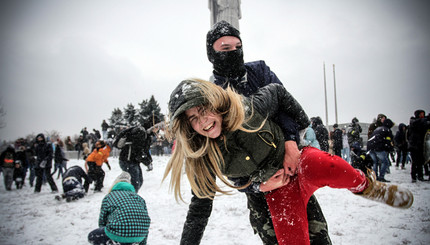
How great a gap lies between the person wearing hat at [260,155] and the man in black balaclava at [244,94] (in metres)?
0.17

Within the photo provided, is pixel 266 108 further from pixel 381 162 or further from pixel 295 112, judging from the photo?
pixel 381 162

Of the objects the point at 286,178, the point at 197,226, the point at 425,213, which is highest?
the point at 286,178

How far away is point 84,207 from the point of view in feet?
18.2

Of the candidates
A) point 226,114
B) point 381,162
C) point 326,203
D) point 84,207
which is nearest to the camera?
point 226,114

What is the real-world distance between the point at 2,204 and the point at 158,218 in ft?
17.7

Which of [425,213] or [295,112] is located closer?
[295,112]

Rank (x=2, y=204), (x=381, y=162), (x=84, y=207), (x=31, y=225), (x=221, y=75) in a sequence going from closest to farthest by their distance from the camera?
(x=221, y=75) → (x=31, y=225) → (x=84, y=207) → (x=2, y=204) → (x=381, y=162)

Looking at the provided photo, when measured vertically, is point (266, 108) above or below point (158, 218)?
above

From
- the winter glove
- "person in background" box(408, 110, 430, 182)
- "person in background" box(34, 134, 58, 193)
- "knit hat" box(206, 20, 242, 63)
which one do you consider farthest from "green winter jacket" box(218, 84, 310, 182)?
Answer: the winter glove

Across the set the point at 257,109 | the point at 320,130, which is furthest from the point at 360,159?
the point at 257,109

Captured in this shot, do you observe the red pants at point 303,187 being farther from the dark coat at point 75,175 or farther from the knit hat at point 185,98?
the dark coat at point 75,175

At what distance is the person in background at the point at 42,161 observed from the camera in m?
8.02

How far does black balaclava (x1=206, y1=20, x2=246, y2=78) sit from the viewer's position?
1863 mm

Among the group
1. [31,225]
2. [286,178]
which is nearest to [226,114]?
[286,178]
